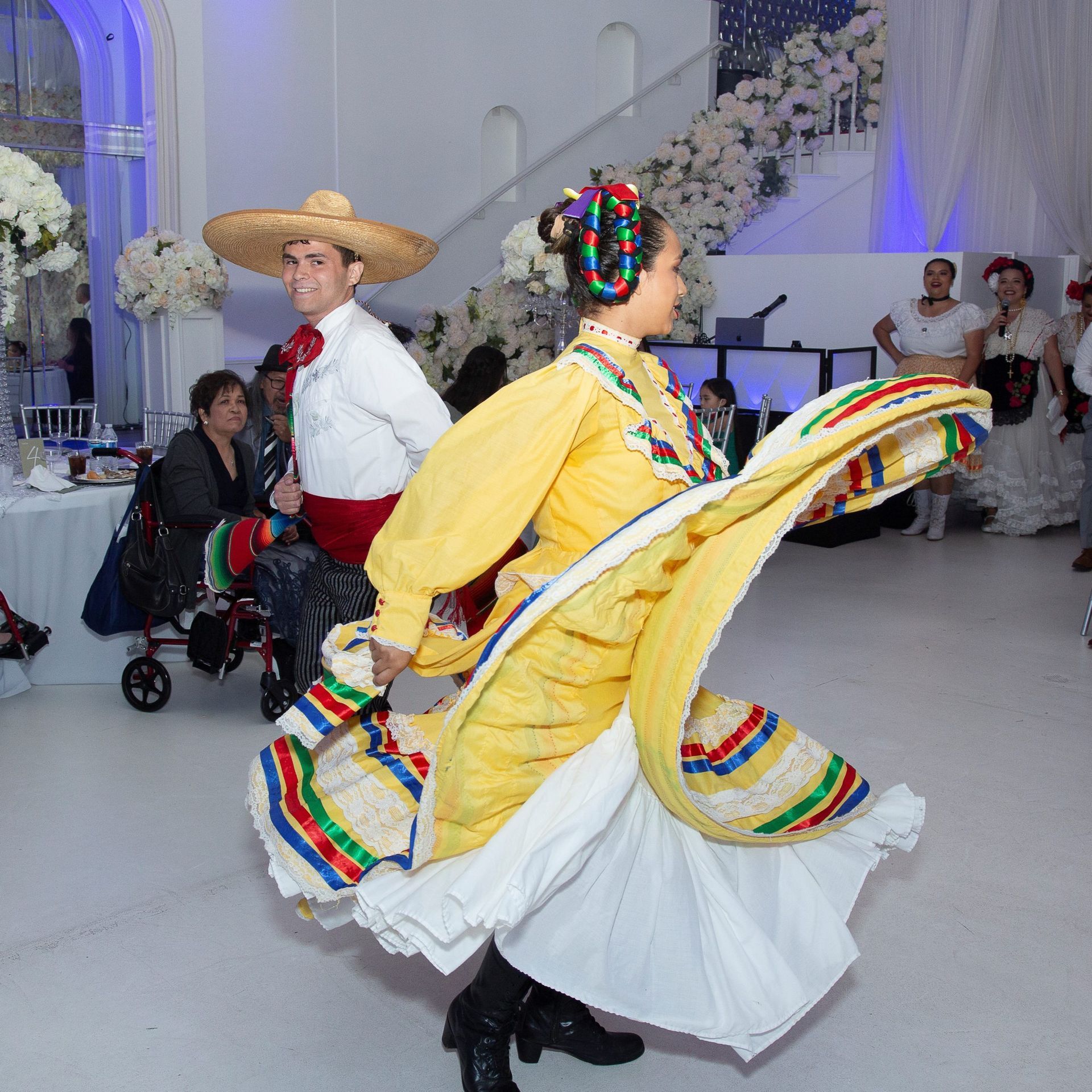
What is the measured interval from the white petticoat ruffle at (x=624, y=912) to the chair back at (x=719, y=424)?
4295 millimetres

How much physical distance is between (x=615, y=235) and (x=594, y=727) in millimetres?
863

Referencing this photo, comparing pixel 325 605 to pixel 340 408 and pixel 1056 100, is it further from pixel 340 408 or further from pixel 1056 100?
pixel 1056 100

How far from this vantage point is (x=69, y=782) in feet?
11.9

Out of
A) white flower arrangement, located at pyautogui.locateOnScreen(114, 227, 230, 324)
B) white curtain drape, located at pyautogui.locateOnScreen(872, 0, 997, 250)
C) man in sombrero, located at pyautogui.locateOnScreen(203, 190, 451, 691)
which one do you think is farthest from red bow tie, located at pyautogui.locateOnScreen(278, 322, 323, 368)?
white curtain drape, located at pyautogui.locateOnScreen(872, 0, 997, 250)

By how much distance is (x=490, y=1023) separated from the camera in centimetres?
215

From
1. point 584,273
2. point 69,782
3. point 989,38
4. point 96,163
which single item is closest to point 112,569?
point 69,782

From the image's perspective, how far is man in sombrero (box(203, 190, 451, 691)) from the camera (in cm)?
278

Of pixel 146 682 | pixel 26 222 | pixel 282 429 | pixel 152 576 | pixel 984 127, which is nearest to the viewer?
pixel 152 576

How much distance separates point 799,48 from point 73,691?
7453mm

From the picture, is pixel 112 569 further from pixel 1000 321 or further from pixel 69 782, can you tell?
pixel 1000 321

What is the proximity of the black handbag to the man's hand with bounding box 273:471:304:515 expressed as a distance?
4.75ft

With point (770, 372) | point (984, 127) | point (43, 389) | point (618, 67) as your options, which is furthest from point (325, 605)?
point (618, 67)

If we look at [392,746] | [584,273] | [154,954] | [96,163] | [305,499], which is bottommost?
[154,954]

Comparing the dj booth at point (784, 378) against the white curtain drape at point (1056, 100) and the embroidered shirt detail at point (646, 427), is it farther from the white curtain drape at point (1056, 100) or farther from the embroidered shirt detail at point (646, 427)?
the embroidered shirt detail at point (646, 427)
